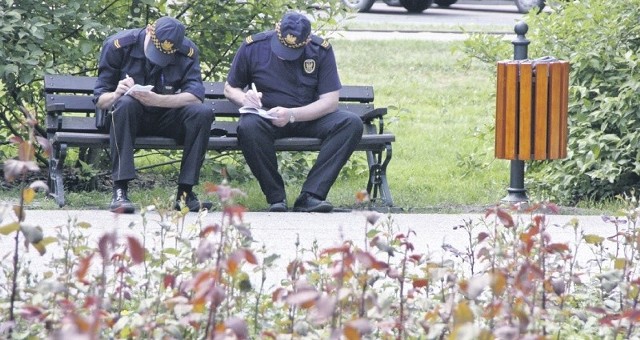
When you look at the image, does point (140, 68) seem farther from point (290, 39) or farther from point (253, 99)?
point (290, 39)

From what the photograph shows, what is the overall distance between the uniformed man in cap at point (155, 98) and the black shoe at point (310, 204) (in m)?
0.55

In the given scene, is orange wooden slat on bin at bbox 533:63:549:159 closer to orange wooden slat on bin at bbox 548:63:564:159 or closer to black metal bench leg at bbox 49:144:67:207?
orange wooden slat on bin at bbox 548:63:564:159

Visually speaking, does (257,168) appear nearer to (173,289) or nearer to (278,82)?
(278,82)

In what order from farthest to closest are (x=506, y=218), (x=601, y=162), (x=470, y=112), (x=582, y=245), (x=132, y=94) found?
(x=470, y=112) → (x=601, y=162) → (x=132, y=94) → (x=582, y=245) → (x=506, y=218)

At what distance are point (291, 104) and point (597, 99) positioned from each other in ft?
6.13

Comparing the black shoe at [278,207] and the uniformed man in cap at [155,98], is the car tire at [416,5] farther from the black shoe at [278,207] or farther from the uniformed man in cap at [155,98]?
the black shoe at [278,207]

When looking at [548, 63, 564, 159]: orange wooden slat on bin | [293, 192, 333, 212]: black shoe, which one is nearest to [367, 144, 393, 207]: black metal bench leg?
[293, 192, 333, 212]: black shoe

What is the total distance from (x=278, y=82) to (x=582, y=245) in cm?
211

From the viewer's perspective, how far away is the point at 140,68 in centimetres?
771

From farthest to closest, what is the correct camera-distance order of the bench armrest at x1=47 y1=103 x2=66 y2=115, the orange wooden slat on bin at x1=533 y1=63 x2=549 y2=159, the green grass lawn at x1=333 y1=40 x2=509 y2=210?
the green grass lawn at x1=333 y1=40 x2=509 y2=210 → the bench armrest at x1=47 y1=103 x2=66 y2=115 → the orange wooden slat on bin at x1=533 y1=63 x2=549 y2=159

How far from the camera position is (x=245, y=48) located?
7891 mm

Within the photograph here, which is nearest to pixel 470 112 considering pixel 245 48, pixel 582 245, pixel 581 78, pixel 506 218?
pixel 581 78

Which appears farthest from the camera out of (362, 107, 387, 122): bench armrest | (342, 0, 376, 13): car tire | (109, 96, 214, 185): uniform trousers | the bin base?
(342, 0, 376, 13): car tire

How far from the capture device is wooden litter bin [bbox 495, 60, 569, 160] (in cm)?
761
